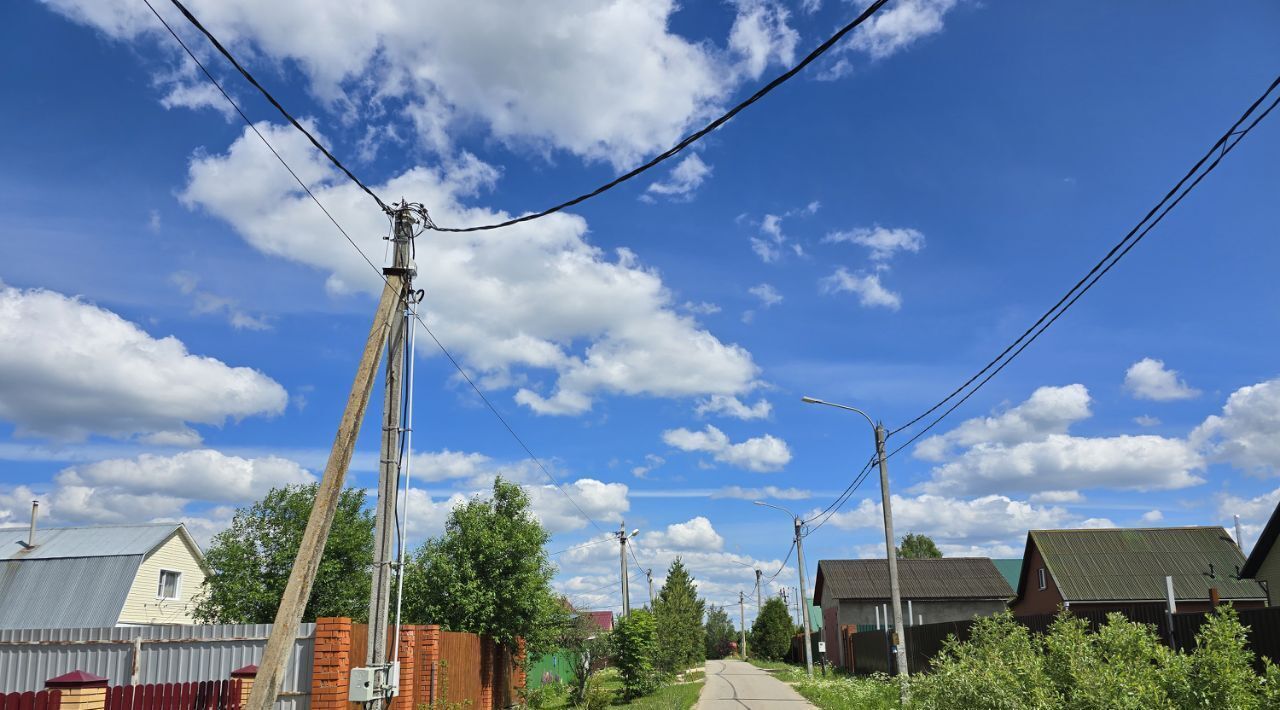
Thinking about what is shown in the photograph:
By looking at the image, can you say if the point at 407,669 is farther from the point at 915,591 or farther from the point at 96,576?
the point at 915,591

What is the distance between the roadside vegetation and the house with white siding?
27.5 metres

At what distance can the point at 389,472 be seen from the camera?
10.1 meters

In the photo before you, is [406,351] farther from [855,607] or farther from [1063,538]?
[855,607]

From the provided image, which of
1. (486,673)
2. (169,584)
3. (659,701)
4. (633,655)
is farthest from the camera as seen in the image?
(169,584)

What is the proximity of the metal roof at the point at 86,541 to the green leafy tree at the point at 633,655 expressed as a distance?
18536 millimetres

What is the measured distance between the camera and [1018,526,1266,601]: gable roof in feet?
108

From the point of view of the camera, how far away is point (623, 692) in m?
28.6

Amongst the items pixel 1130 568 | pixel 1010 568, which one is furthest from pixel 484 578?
pixel 1010 568

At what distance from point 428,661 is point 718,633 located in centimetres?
9183

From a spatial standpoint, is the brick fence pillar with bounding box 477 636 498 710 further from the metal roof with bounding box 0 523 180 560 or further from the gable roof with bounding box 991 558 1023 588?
the gable roof with bounding box 991 558 1023 588

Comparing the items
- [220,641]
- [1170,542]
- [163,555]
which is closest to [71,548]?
[163,555]

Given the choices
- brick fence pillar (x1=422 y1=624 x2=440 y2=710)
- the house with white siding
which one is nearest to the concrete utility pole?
brick fence pillar (x1=422 y1=624 x2=440 y2=710)

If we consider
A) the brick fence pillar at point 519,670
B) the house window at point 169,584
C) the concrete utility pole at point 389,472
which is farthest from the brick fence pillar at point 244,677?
the house window at point 169,584

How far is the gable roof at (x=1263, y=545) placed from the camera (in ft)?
68.6
